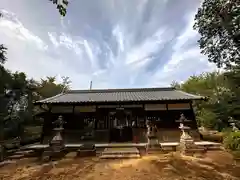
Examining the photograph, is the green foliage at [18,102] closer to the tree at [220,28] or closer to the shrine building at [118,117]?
the shrine building at [118,117]

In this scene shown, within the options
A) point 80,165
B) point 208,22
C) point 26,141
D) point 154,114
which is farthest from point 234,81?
point 26,141

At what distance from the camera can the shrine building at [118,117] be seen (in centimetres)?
1273

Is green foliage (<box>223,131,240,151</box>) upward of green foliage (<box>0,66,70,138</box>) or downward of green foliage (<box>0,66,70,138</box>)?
downward

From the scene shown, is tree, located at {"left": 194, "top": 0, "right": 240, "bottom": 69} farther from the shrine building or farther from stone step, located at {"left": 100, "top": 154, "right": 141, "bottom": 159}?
stone step, located at {"left": 100, "top": 154, "right": 141, "bottom": 159}

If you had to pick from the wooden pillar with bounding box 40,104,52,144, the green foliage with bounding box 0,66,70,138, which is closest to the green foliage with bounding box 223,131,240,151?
the wooden pillar with bounding box 40,104,52,144

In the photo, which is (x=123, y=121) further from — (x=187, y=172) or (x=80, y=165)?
(x=187, y=172)

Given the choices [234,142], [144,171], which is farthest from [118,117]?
[234,142]

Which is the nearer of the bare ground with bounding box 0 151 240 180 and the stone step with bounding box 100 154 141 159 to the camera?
the bare ground with bounding box 0 151 240 180

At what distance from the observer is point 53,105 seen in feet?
44.8

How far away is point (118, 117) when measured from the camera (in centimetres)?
1345

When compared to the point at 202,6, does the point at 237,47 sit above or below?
below

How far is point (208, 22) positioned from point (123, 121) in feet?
34.2

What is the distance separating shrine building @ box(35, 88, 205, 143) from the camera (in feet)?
41.8

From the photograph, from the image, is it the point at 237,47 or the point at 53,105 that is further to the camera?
the point at 53,105
